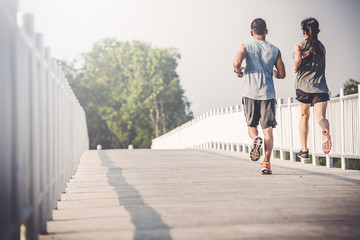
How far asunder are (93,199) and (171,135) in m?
35.2

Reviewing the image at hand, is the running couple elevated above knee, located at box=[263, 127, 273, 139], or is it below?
above

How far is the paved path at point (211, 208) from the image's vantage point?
377cm

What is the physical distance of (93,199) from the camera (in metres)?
5.62

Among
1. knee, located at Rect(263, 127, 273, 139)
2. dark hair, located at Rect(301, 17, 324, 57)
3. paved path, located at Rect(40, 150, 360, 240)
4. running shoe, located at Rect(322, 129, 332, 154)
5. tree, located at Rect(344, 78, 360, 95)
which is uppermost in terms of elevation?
tree, located at Rect(344, 78, 360, 95)

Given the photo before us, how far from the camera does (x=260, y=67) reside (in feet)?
25.5

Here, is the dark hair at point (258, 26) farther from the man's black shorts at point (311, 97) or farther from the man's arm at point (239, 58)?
the man's black shorts at point (311, 97)

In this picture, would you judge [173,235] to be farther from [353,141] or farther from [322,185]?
[353,141]

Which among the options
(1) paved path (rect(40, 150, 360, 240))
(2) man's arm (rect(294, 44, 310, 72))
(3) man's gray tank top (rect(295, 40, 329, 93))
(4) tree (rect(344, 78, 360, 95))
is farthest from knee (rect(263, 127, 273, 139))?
(4) tree (rect(344, 78, 360, 95))

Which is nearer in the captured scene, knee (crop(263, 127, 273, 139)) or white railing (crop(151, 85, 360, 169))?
knee (crop(263, 127, 273, 139))

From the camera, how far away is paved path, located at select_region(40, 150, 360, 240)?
3.77m

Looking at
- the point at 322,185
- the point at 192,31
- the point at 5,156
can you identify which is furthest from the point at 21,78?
the point at 192,31

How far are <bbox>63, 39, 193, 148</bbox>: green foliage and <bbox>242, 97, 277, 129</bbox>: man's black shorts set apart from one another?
60.3 meters

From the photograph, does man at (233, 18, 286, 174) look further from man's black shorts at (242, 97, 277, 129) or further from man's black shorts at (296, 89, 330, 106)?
man's black shorts at (296, 89, 330, 106)

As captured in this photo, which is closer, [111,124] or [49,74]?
[49,74]
